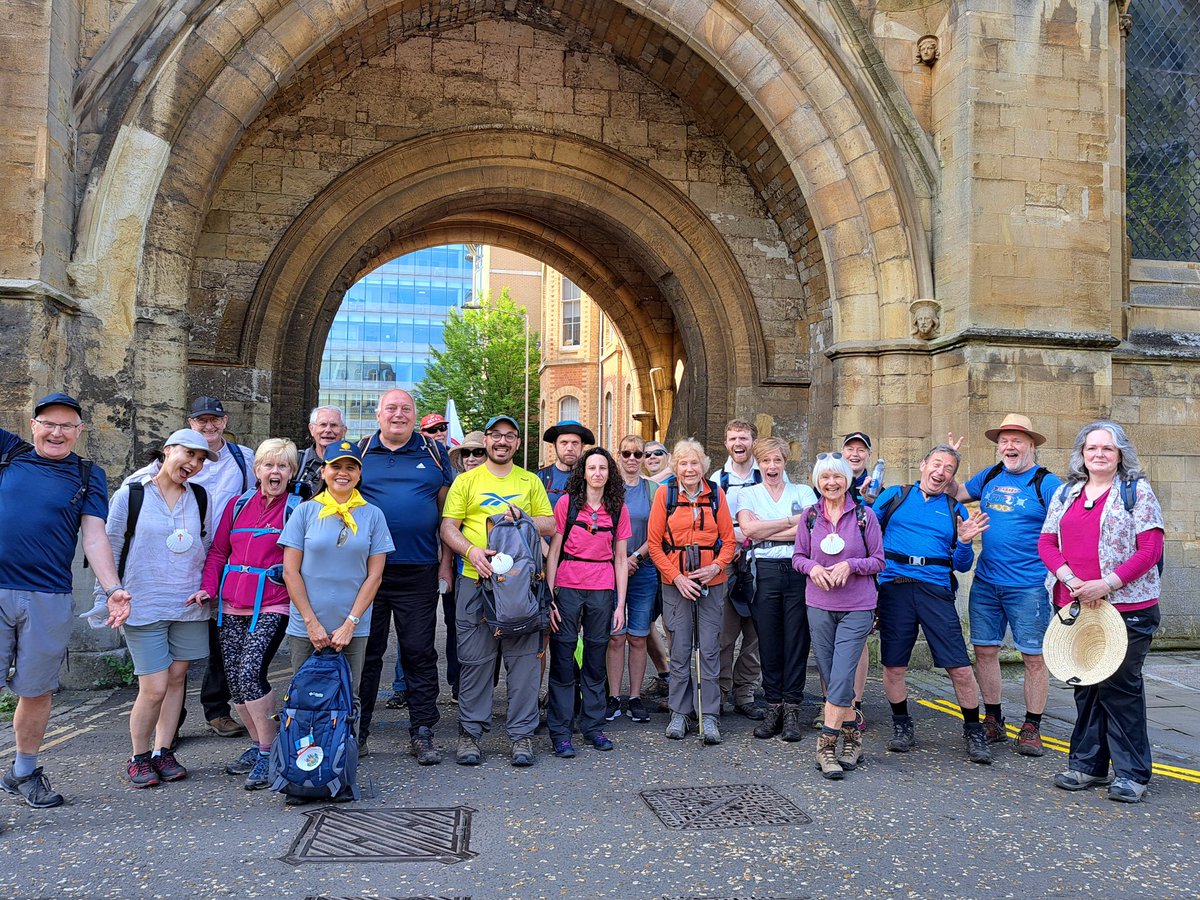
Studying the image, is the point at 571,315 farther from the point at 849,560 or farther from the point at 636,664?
the point at 849,560

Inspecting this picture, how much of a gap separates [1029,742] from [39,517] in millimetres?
5312

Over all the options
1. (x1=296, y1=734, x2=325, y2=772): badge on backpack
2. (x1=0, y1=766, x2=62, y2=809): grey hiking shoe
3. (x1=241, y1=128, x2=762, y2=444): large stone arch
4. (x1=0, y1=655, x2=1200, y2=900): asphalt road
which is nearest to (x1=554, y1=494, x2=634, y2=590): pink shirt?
(x1=0, y1=655, x2=1200, y2=900): asphalt road

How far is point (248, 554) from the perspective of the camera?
4.98 meters

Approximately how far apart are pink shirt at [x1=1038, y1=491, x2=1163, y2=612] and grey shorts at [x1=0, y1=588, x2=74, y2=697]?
16.0 ft

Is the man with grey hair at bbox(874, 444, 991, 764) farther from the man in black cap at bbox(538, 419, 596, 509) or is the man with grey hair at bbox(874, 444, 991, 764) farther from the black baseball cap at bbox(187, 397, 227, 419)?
the black baseball cap at bbox(187, 397, 227, 419)

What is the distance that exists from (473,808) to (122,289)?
16.6 ft

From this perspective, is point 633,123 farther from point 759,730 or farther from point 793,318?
point 759,730

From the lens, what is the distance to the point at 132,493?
4.94 metres

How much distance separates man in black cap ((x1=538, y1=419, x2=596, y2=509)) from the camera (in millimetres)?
6176

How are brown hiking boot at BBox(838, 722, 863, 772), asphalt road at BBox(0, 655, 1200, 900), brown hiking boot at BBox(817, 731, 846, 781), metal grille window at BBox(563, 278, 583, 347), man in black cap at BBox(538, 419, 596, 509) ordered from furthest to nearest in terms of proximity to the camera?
metal grille window at BBox(563, 278, 583, 347), man in black cap at BBox(538, 419, 596, 509), brown hiking boot at BBox(838, 722, 863, 772), brown hiking boot at BBox(817, 731, 846, 781), asphalt road at BBox(0, 655, 1200, 900)

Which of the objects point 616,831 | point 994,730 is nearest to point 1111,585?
point 994,730

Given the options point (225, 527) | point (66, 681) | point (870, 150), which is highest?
point (870, 150)

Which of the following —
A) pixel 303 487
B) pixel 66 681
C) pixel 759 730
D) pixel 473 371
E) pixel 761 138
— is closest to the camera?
pixel 303 487

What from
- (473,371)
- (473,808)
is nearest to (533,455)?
(473,371)
